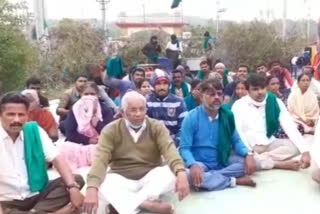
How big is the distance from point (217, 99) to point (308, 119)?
263 cm

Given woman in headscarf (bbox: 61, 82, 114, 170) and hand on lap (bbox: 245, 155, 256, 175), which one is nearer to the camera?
hand on lap (bbox: 245, 155, 256, 175)

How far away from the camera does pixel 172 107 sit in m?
5.96

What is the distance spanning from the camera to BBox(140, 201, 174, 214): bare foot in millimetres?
4062

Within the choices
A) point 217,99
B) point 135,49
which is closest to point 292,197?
point 217,99

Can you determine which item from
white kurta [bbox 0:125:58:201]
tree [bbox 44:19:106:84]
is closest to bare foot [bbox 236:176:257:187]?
white kurta [bbox 0:125:58:201]

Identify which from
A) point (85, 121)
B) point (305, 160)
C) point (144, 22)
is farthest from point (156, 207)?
point (144, 22)

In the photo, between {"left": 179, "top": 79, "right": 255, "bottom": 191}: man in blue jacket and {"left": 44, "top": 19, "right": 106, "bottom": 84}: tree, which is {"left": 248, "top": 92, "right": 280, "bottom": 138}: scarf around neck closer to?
{"left": 179, "top": 79, "right": 255, "bottom": 191}: man in blue jacket

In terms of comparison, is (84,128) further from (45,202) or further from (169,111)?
(45,202)

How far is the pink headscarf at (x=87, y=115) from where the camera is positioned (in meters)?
5.93

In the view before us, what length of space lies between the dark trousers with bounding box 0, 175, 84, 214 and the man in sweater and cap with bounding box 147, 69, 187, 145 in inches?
84.5

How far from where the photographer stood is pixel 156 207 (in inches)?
160

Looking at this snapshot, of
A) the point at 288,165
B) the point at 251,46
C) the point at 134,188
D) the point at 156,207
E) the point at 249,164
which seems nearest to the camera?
the point at 156,207

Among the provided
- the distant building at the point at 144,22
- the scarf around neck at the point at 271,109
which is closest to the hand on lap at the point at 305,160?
the scarf around neck at the point at 271,109

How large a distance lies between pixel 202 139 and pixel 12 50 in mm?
6990
